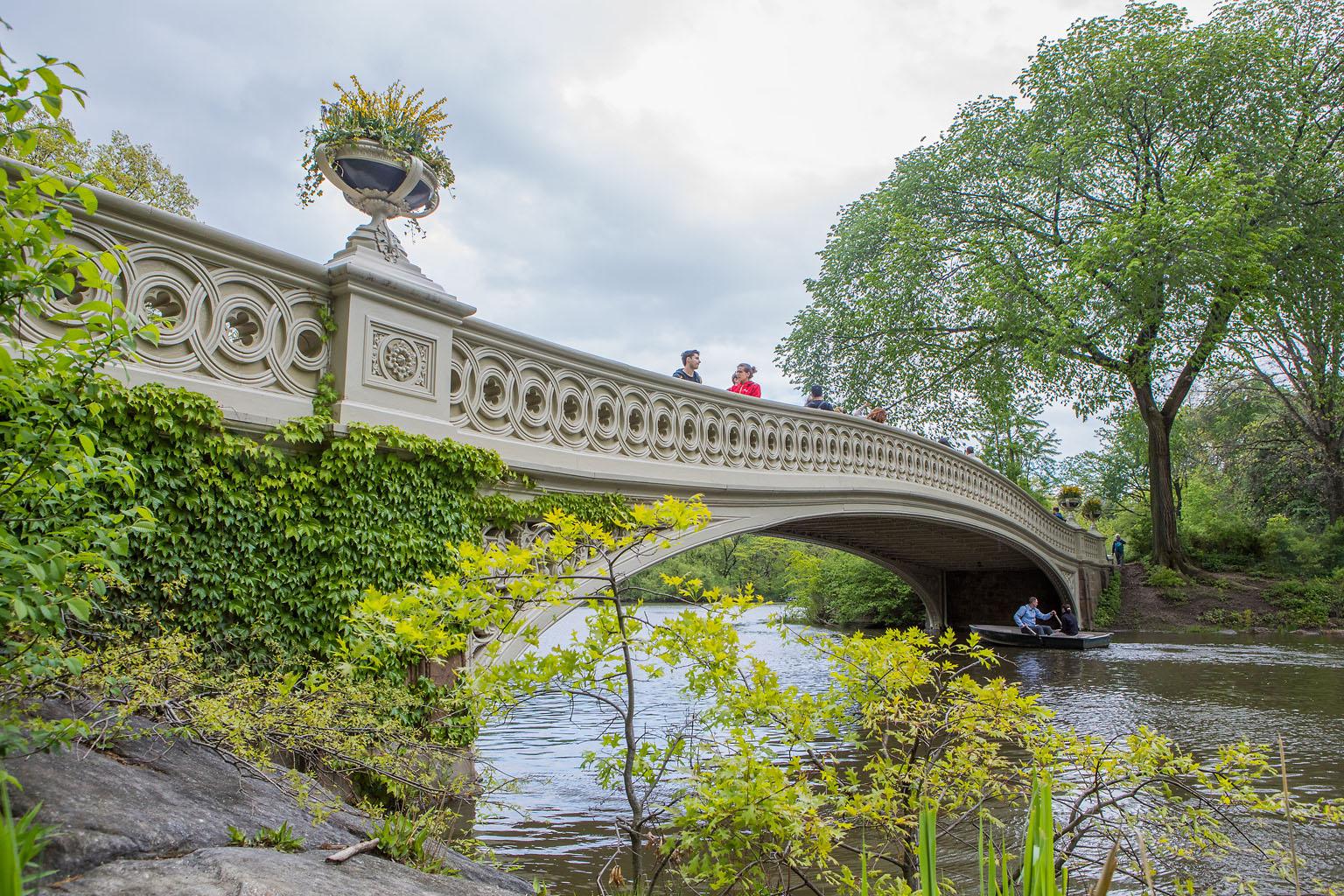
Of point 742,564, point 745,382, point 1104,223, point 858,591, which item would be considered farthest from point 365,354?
point 742,564

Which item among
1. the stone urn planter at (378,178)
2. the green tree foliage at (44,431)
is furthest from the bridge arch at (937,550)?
the green tree foliage at (44,431)

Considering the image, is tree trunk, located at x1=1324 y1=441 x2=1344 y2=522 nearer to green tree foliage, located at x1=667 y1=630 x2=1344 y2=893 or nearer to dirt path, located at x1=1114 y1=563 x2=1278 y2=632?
dirt path, located at x1=1114 y1=563 x2=1278 y2=632

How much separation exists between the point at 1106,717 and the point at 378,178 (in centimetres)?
992

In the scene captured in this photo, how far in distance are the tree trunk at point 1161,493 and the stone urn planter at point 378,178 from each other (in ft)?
72.7

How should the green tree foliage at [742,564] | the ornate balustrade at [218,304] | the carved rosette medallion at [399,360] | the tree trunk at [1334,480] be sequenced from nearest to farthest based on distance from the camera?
the ornate balustrade at [218,304] < the carved rosette medallion at [399,360] < the tree trunk at [1334,480] < the green tree foliage at [742,564]

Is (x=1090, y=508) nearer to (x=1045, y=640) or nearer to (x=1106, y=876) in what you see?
(x=1045, y=640)

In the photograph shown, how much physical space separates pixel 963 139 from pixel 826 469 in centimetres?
1517

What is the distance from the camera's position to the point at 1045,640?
19.5 meters

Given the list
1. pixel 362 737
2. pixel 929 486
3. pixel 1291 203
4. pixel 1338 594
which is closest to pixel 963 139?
pixel 1291 203

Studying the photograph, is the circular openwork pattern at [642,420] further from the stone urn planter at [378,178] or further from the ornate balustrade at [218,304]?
the ornate balustrade at [218,304]

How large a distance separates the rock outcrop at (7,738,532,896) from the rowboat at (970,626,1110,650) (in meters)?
17.6

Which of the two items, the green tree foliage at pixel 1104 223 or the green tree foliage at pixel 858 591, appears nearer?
the green tree foliage at pixel 1104 223

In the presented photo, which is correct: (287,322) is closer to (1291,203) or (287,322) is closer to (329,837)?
(329,837)

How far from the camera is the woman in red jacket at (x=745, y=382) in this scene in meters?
10.9
